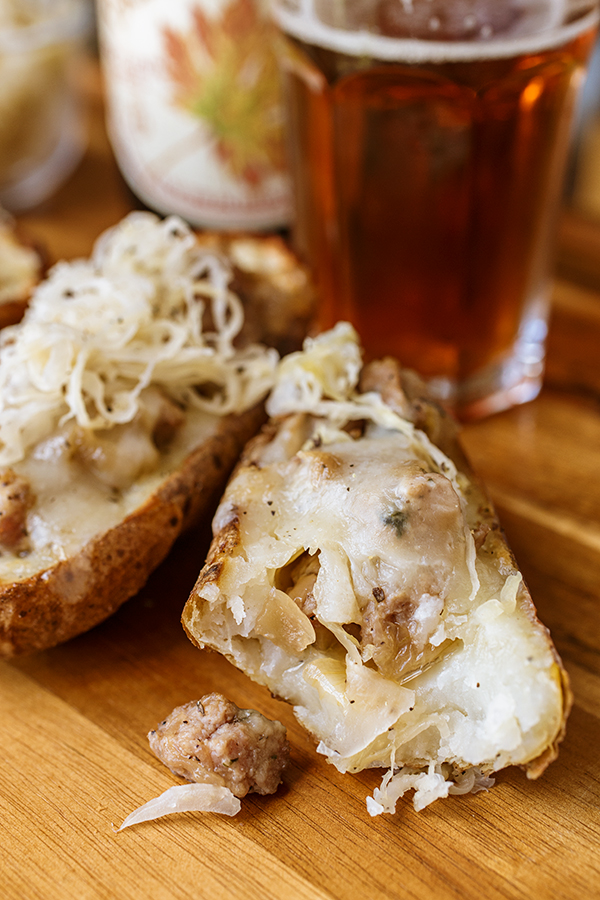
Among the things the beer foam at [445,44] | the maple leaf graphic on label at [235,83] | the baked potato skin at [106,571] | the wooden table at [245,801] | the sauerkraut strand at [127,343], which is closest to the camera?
the wooden table at [245,801]

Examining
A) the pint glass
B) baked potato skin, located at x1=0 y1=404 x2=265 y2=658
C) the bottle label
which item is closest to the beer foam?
the pint glass

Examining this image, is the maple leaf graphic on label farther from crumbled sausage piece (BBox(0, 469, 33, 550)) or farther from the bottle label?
crumbled sausage piece (BBox(0, 469, 33, 550))

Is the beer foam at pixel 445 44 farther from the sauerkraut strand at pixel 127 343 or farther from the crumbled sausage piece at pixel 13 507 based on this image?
the crumbled sausage piece at pixel 13 507

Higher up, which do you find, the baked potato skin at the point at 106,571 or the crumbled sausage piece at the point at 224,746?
the baked potato skin at the point at 106,571

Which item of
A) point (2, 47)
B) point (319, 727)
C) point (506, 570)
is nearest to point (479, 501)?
point (506, 570)

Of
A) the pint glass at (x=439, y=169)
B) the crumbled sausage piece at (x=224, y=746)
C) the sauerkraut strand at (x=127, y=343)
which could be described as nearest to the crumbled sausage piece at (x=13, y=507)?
the sauerkraut strand at (x=127, y=343)

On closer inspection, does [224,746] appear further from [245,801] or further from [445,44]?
[445,44]

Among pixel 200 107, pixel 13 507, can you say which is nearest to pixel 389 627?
pixel 13 507
